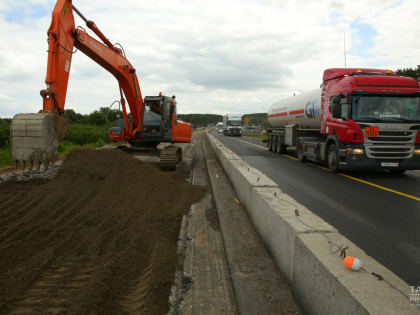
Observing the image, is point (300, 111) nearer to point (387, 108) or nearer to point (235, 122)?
point (387, 108)

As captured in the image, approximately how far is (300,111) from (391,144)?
6.73 meters

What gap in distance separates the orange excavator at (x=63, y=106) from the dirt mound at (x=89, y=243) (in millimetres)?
1309

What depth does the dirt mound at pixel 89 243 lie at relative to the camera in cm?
346

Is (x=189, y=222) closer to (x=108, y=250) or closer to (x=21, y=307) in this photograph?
(x=108, y=250)

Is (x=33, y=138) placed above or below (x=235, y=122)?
below

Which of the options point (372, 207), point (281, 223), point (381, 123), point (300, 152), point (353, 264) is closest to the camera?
point (353, 264)

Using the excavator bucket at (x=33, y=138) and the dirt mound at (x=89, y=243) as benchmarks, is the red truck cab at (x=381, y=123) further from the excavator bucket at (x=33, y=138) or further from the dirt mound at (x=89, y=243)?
the excavator bucket at (x=33, y=138)

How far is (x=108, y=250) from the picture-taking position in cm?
Result: 478

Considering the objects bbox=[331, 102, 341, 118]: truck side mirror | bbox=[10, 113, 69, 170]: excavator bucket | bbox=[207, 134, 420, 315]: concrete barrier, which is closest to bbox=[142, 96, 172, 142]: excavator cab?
bbox=[10, 113, 69, 170]: excavator bucket

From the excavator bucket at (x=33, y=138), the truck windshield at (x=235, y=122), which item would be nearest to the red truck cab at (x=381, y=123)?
the excavator bucket at (x=33, y=138)

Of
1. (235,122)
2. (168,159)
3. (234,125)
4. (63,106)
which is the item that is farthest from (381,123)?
(235,122)

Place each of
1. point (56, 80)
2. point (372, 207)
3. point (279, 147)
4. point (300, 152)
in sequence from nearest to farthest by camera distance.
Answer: point (372, 207), point (56, 80), point (300, 152), point (279, 147)

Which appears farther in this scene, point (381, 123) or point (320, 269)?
point (381, 123)

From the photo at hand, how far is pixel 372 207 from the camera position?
23.1 feet
